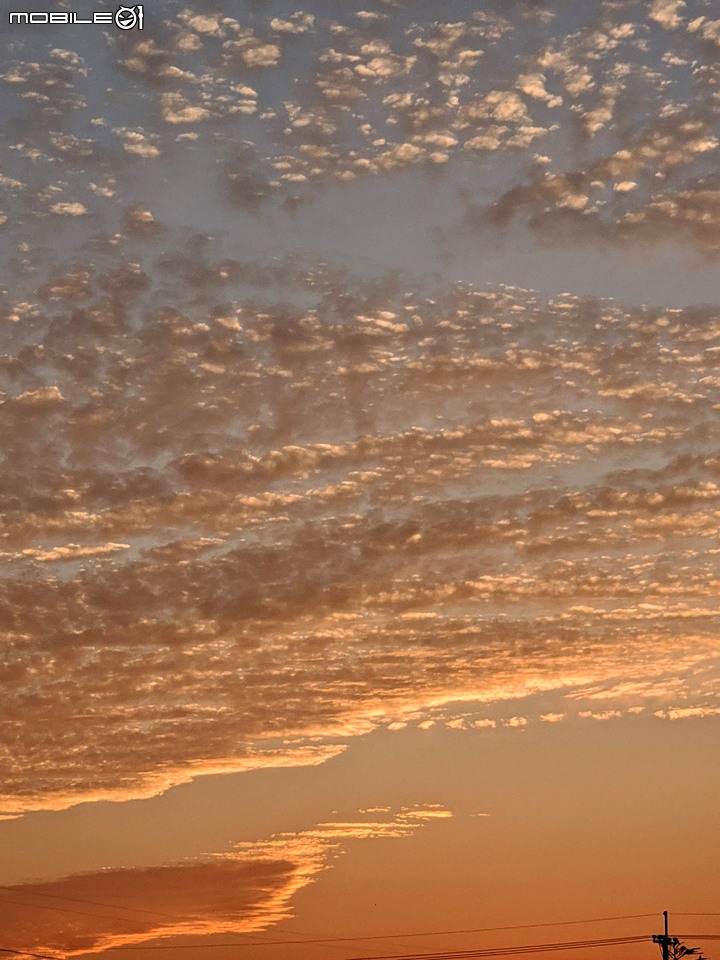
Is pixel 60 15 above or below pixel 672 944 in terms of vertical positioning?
above

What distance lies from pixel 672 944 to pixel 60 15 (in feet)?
251

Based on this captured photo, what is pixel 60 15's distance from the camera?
125 ft

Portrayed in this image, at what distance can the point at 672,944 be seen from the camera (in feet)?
296

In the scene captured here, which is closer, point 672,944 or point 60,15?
point 60,15
